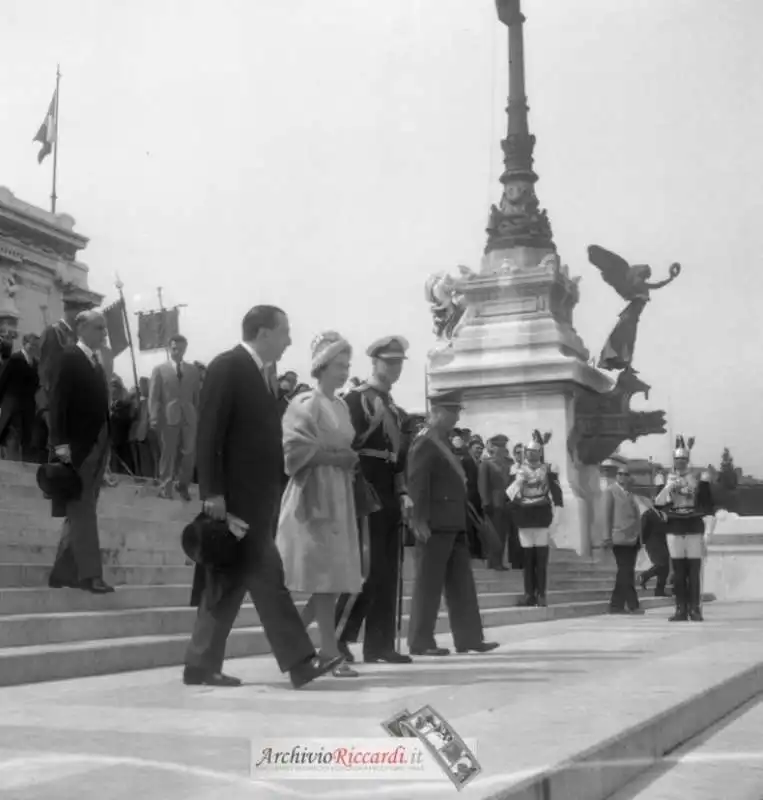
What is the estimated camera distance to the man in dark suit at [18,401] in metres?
13.1

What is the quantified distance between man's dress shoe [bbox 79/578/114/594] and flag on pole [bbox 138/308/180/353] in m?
11.5

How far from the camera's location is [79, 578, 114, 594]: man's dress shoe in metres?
8.21

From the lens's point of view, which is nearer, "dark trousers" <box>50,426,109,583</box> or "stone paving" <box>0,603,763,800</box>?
"stone paving" <box>0,603,763,800</box>

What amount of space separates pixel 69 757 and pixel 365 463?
12.4 ft

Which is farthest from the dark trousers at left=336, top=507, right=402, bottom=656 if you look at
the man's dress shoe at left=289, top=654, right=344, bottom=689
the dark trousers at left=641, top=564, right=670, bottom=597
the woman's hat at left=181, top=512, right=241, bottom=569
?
the dark trousers at left=641, top=564, right=670, bottom=597

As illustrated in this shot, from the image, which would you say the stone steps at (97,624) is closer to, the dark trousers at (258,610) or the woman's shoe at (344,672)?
the dark trousers at (258,610)

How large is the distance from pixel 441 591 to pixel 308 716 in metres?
3.71

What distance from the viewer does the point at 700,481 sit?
14.0m

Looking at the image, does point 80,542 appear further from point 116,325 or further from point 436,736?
point 116,325

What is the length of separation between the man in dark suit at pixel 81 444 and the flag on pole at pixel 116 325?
1224cm

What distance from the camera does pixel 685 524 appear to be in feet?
45.7

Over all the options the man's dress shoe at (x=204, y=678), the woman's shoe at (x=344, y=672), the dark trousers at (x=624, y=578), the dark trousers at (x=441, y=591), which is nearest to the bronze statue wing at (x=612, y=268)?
the dark trousers at (x=624, y=578)

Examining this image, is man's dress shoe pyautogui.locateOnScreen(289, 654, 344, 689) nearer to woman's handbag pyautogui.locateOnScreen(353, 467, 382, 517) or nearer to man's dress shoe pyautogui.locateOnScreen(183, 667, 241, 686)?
man's dress shoe pyautogui.locateOnScreen(183, 667, 241, 686)

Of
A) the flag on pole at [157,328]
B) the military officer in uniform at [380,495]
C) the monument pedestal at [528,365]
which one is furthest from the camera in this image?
the monument pedestal at [528,365]
